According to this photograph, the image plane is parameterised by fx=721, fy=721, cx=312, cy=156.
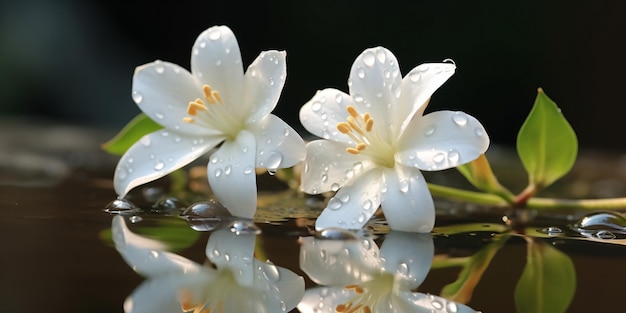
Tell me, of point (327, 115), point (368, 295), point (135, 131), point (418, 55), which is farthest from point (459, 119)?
point (418, 55)

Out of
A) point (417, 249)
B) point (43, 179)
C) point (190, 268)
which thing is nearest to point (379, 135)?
point (417, 249)

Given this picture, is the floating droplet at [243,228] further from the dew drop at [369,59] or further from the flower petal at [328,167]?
the dew drop at [369,59]

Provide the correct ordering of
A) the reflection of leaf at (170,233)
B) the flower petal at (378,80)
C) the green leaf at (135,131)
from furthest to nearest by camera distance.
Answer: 1. the green leaf at (135,131)
2. the flower petal at (378,80)
3. the reflection of leaf at (170,233)

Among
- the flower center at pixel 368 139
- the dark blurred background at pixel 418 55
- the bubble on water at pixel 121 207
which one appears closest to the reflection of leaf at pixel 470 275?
the flower center at pixel 368 139

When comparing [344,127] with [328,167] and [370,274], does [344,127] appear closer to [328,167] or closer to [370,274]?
[328,167]

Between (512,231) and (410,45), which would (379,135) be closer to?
(512,231)
